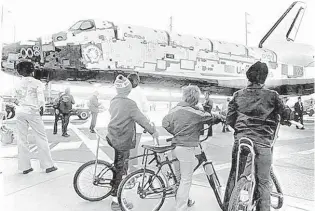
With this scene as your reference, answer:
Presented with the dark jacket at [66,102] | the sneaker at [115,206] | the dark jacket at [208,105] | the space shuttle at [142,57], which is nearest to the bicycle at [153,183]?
the sneaker at [115,206]

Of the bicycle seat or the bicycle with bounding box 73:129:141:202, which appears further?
the bicycle with bounding box 73:129:141:202

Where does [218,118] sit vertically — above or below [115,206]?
above

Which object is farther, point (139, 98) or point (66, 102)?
point (66, 102)

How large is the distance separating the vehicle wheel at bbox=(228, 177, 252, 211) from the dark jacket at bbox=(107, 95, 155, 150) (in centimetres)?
70

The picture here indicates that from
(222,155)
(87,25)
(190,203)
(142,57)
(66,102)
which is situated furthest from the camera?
(142,57)

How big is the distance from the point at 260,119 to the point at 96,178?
1.28 meters

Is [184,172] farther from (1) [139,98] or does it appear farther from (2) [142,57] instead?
(2) [142,57]

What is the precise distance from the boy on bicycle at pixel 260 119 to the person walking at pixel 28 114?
6.81ft

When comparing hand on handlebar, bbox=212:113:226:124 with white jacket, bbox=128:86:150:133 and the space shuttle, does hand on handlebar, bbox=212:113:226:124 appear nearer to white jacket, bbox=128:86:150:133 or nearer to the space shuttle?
white jacket, bbox=128:86:150:133

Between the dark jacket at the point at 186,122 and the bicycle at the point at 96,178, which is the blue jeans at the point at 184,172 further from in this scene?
the bicycle at the point at 96,178

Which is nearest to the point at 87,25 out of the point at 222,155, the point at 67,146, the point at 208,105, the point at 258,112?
the point at 67,146

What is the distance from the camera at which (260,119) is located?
1690 millimetres

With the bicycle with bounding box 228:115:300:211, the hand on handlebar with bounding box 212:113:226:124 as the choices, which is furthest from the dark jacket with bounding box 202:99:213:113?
the bicycle with bounding box 228:115:300:211

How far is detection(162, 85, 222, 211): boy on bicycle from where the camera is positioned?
1.87m
